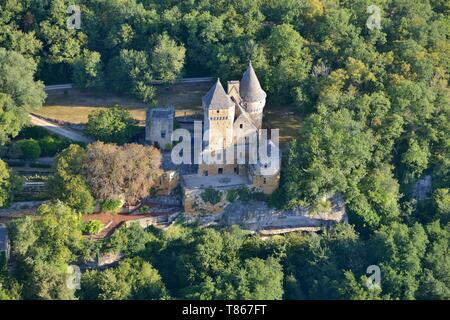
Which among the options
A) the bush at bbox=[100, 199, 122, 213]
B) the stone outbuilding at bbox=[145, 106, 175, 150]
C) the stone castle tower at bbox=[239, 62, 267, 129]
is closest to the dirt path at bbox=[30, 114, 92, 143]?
the stone outbuilding at bbox=[145, 106, 175, 150]

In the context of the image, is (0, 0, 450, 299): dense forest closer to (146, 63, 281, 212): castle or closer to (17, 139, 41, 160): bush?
(17, 139, 41, 160): bush

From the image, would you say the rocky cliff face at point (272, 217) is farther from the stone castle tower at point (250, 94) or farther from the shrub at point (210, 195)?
the stone castle tower at point (250, 94)

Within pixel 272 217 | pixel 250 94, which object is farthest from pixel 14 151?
pixel 272 217

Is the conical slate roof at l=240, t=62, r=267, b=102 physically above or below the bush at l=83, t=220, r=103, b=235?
above
